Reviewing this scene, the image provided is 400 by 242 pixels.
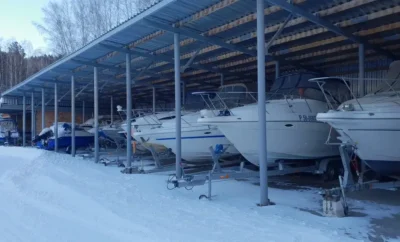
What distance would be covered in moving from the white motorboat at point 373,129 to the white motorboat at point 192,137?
11.5ft

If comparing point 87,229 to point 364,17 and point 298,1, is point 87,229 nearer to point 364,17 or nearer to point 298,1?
point 298,1

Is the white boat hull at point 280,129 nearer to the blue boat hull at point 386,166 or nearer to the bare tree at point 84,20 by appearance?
the blue boat hull at point 386,166

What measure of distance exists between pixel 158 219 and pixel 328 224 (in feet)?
7.51

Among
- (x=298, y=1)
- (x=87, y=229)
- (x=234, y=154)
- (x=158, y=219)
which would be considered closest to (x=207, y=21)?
(x=298, y=1)

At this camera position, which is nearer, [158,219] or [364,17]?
[158,219]

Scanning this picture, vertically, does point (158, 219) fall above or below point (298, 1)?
below

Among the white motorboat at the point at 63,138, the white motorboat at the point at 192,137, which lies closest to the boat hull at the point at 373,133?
the white motorboat at the point at 192,137

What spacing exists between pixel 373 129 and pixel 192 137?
481 cm

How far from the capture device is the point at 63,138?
16.0 meters

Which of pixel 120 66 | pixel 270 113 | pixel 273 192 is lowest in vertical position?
pixel 273 192

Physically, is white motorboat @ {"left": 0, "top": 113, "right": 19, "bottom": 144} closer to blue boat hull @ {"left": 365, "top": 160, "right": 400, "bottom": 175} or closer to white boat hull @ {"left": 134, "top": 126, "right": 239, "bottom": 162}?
white boat hull @ {"left": 134, "top": 126, "right": 239, "bottom": 162}

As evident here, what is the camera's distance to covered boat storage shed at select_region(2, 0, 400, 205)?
703cm

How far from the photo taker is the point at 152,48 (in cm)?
1034

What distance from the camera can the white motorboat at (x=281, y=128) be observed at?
780 cm
